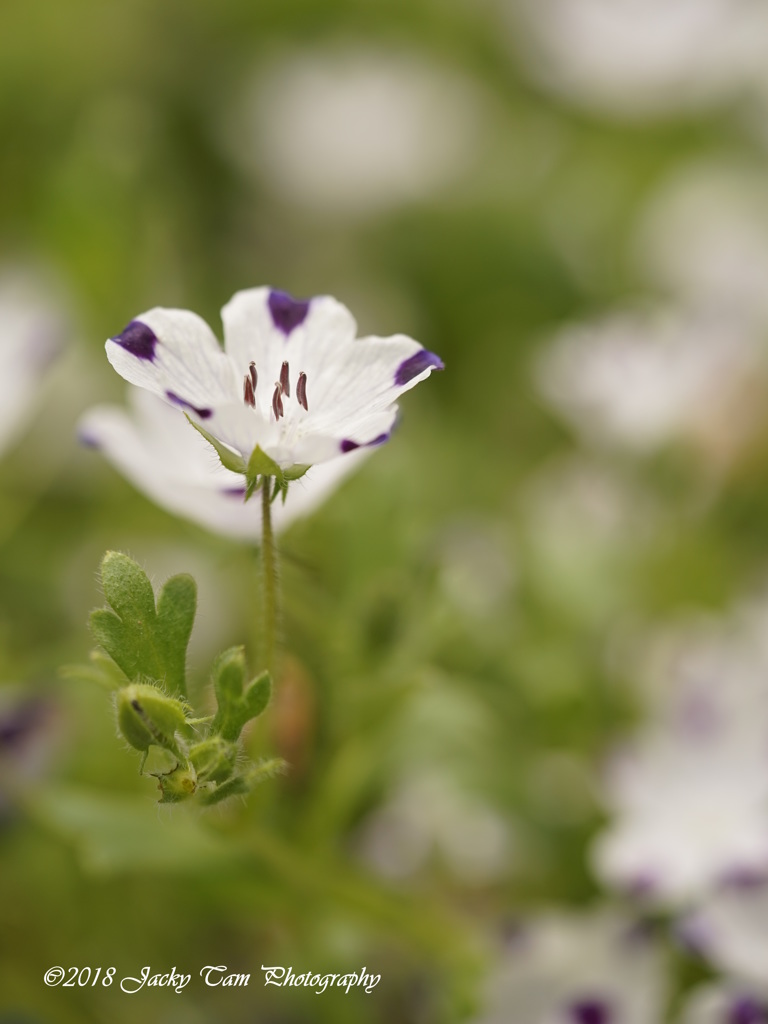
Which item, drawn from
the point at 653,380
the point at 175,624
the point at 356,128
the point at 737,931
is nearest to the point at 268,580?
the point at 175,624

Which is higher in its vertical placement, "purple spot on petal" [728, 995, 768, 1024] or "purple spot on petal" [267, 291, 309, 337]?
"purple spot on petal" [267, 291, 309, 337]

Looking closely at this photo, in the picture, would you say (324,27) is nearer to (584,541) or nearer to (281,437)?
(584,541)

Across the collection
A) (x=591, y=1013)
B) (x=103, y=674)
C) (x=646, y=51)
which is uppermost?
(x=646, y=51)

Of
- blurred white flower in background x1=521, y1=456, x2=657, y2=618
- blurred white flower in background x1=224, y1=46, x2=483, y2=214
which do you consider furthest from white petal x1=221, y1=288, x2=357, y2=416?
blurred white flower in background x1=224, y1=46, x2=483, y2=214

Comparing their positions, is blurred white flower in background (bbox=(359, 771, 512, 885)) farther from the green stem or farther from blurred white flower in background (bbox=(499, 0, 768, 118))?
Result: blurred white flower in background (bbox=(499, 0, 768, 118))

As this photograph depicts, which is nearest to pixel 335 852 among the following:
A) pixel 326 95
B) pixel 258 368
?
pixel 258 368

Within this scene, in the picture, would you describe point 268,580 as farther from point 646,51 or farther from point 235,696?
point 646,51
